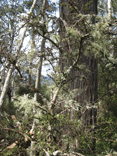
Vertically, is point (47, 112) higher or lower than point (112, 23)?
lower

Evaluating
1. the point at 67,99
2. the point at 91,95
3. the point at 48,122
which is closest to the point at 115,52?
the point at 91,95

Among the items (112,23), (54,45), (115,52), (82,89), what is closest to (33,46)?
(54,45)

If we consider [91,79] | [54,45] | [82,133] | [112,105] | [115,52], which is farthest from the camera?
[112,105]

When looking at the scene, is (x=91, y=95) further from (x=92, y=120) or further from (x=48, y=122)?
(x=48, y=122)

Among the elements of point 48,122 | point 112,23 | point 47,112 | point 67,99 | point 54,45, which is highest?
point 112,23

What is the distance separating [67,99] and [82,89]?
A: 70 centimetres

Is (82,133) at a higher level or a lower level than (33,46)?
lower

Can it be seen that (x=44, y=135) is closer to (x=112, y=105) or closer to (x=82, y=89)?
(x=82, y=89)

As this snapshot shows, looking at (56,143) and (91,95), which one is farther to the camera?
(91,95)

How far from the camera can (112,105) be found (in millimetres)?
5113

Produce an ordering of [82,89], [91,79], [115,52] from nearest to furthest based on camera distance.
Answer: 1. [82,89]
2. [91,79]
3. [115,52]

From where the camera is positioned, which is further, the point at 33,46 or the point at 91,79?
the point at 91,79

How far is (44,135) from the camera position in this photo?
6.19 ft

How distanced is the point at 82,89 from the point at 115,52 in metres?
2.37
